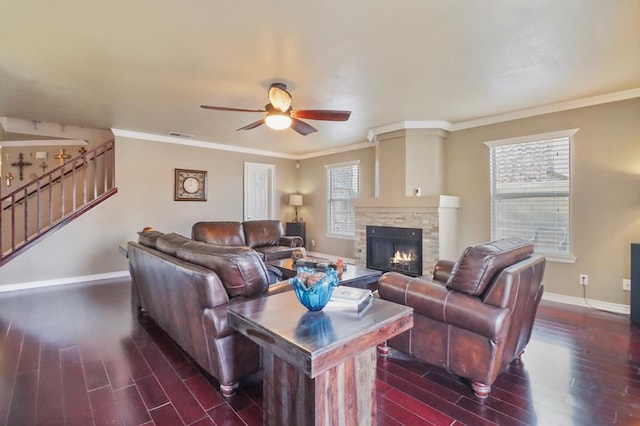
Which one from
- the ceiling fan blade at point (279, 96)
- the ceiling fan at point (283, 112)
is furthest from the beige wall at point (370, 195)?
the ceiling fan blade at point (279, 96)

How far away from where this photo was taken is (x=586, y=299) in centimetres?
380

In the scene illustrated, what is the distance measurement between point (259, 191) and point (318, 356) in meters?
6.29

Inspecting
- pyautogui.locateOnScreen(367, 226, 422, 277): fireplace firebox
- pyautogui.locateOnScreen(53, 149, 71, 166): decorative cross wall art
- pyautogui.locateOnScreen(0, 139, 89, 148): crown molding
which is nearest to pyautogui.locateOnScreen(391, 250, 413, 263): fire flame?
pyautogui.locateOnScreen(367, 226, 422, 277): fireplace firebox

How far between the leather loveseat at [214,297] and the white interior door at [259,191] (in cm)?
455

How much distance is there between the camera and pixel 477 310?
1888 millimetres

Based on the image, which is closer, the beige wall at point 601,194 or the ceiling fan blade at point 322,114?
the ceiling fan blade at point 322,114

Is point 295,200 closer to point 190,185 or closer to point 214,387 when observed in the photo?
point 190,185

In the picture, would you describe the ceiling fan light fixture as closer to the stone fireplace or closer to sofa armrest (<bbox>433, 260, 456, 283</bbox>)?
sofa armrest (<bbox>433, 260, 456, 283</bbox>)

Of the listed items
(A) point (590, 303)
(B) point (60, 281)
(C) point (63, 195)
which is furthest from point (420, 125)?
(B) point (60, 281)

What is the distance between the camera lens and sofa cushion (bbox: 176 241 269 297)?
77.7 inches

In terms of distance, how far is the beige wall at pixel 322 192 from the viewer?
6.32 meters

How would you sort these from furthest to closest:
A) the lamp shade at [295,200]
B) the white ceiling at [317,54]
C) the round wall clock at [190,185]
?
the lamp shade at [295,200] → the round wall clock at [190,185] → the white ceiling at [317,54]

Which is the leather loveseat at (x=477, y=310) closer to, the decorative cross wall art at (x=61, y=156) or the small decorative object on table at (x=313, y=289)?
the small decorative object on table at (x=313, y=289)

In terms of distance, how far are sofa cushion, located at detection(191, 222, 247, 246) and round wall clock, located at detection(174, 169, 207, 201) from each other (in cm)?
113
